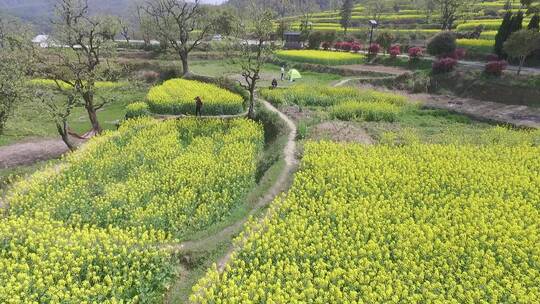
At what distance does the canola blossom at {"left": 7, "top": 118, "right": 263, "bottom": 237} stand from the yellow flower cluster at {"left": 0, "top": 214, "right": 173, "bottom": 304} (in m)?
1.68

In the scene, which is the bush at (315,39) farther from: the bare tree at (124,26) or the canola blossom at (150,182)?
the canola blossom at (150,182)

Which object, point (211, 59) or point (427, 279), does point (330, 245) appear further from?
point (211, 59)

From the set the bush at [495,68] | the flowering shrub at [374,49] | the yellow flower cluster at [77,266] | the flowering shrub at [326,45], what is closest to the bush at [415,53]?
the flowering shrub at [374,49]

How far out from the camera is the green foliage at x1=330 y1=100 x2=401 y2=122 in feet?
93.8

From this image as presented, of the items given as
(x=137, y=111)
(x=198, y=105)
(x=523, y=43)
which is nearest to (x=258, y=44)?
(x=198, y=105)

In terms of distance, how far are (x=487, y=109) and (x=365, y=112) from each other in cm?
1001

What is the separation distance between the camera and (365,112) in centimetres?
2905

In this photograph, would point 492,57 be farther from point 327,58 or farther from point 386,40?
point 327,58

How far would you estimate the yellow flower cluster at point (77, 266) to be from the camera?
38.3ft

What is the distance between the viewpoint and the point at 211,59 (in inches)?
2697

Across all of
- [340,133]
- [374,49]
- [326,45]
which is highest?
[326,45]

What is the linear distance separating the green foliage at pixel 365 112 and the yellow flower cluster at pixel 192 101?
8.68 meters

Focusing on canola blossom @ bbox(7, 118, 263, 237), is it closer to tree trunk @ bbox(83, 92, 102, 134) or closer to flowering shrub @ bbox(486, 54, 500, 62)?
tree trunk @ bbox(83, 92, 102, 134)

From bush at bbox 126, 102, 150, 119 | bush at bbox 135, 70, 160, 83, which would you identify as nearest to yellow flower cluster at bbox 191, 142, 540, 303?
bush at bbox 126, 102, 150, 119
